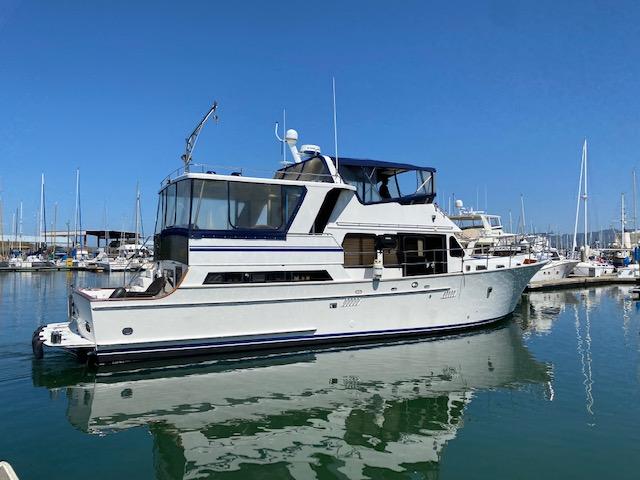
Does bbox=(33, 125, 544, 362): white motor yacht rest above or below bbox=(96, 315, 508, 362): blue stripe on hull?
above

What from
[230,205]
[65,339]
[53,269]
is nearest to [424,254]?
[230,205]

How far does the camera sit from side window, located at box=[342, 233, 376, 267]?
11312 millimetres

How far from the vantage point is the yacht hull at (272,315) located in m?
8.94

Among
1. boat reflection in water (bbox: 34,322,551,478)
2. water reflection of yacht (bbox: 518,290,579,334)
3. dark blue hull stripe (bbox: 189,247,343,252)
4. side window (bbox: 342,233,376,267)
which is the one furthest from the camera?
water reflection of yacht (bbox: 518,290,579,334)

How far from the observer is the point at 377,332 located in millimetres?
11211

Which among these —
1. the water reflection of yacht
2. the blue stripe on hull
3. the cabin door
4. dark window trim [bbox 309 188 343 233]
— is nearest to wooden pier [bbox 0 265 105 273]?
the water reflection of yacht

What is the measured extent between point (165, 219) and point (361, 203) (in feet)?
15.8

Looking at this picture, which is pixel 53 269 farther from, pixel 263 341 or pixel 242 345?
pixel 263 341

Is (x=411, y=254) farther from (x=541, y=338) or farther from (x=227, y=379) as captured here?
(x=227, y=379)

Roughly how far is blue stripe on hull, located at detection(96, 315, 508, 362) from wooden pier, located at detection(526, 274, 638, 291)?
17743 millimetres

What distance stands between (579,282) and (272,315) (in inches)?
1040

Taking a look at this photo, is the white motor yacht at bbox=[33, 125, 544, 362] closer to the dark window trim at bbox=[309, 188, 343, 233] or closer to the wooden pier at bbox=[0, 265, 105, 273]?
the dark window trim at bbox=[309, 188, 343, 233]

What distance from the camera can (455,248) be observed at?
41.4ft

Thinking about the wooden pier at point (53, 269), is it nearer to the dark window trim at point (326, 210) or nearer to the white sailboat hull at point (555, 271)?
the white sailboat hull at point (555, 271)
